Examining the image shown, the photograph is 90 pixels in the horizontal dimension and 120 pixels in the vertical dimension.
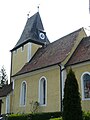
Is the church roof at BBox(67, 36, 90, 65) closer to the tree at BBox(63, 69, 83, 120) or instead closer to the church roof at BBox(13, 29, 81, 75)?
the church roof at BBox(13, 29, 81, 75)

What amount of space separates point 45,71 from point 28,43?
26.1 ft

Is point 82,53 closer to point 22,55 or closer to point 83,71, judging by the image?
point 83,71

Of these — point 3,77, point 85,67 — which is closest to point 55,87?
point 85,67

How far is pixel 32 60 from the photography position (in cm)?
2827

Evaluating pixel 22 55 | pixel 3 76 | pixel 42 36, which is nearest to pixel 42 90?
pixel 22 55

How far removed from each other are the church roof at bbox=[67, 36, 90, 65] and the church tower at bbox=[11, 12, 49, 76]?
8.41 metres

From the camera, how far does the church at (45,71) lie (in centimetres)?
1996

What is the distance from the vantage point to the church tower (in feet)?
97.7

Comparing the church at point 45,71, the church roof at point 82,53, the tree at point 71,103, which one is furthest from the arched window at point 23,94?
the tree at point 71,103

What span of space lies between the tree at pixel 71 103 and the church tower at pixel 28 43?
55.6 feet

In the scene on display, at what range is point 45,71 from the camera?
22969 millimetres

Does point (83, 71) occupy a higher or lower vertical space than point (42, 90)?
higher

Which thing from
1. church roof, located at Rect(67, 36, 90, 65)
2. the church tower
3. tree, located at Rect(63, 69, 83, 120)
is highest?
the church tower

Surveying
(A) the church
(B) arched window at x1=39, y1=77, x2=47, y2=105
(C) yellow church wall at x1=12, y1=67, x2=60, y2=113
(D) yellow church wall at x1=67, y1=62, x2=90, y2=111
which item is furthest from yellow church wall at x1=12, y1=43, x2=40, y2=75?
(D) yellow church wall at x1=67, y1=62, x2=90, y2=111
